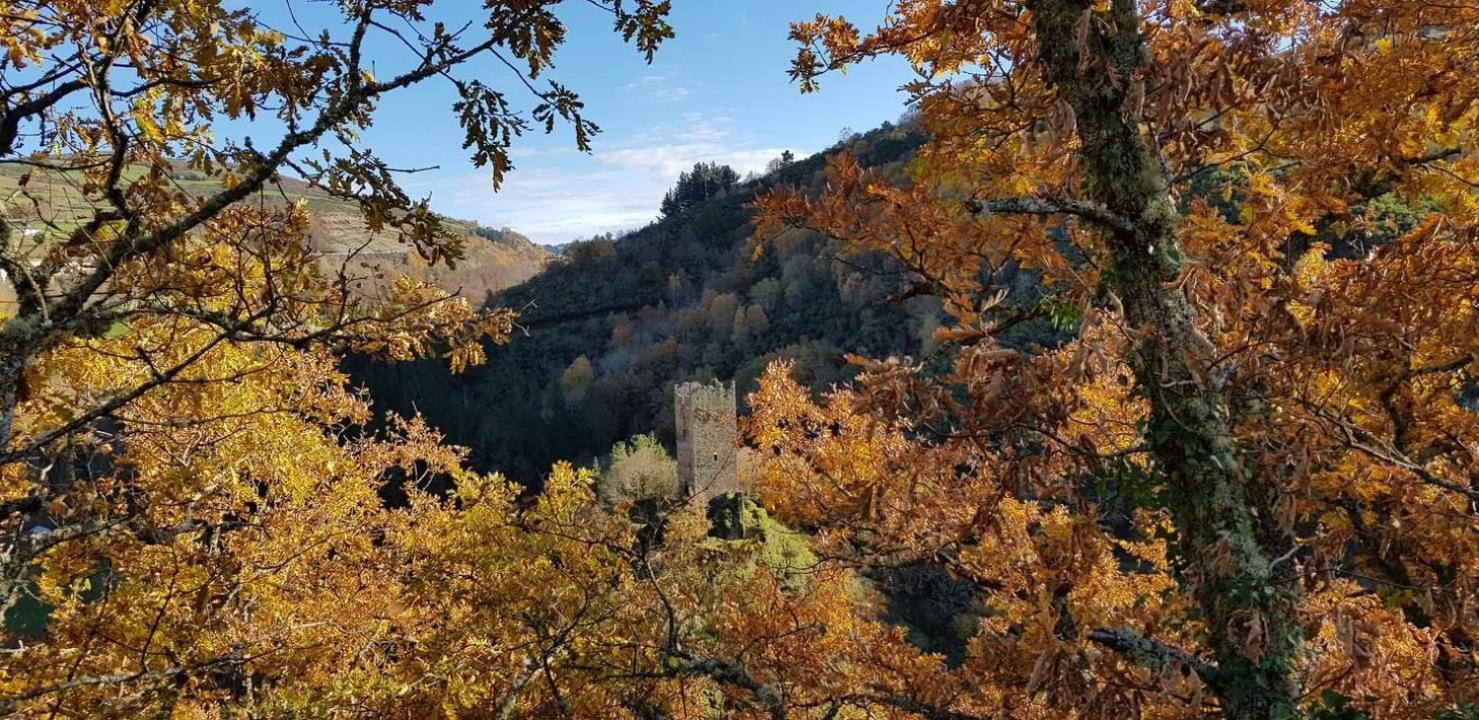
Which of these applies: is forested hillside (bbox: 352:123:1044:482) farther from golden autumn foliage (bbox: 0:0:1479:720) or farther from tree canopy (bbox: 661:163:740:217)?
golden autumn foliage (bbox: 0:0:1479:720)

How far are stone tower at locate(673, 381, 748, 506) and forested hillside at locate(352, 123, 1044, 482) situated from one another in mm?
14513

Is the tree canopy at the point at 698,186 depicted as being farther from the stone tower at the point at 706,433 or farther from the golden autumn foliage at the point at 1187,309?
the golden autumn foliage at the point at 1187,309

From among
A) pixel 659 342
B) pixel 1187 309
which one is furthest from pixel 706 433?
pixel 659 342

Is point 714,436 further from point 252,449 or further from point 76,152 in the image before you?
point 76,152

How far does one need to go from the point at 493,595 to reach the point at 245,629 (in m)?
2.29

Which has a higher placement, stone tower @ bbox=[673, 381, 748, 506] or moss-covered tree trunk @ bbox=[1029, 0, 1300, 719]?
moss-covered tree trunk @ bbox=[1029, 0, 1300, 719]

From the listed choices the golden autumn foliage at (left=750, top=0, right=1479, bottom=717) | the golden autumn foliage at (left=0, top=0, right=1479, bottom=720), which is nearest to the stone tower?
the golden autumn foliage at (left=0, top=0, right=1479, bottom=720)

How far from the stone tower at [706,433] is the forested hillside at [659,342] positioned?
1451 cm

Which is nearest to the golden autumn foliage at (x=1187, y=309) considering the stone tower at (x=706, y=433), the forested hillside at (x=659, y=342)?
the stone tower at (x=706, y=433)

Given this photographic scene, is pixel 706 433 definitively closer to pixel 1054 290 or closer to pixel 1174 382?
pixel 1054 290

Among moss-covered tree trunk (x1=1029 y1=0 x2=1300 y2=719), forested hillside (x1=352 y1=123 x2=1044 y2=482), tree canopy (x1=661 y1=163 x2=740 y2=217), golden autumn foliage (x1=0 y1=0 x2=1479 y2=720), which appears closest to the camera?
golden autumn foliage (x1=0 y1=0 x2=1479 y2=720)

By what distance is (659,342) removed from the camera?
2443 inches

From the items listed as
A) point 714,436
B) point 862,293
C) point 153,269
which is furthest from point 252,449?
point 862,293

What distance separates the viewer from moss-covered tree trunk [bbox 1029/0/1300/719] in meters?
2.60
